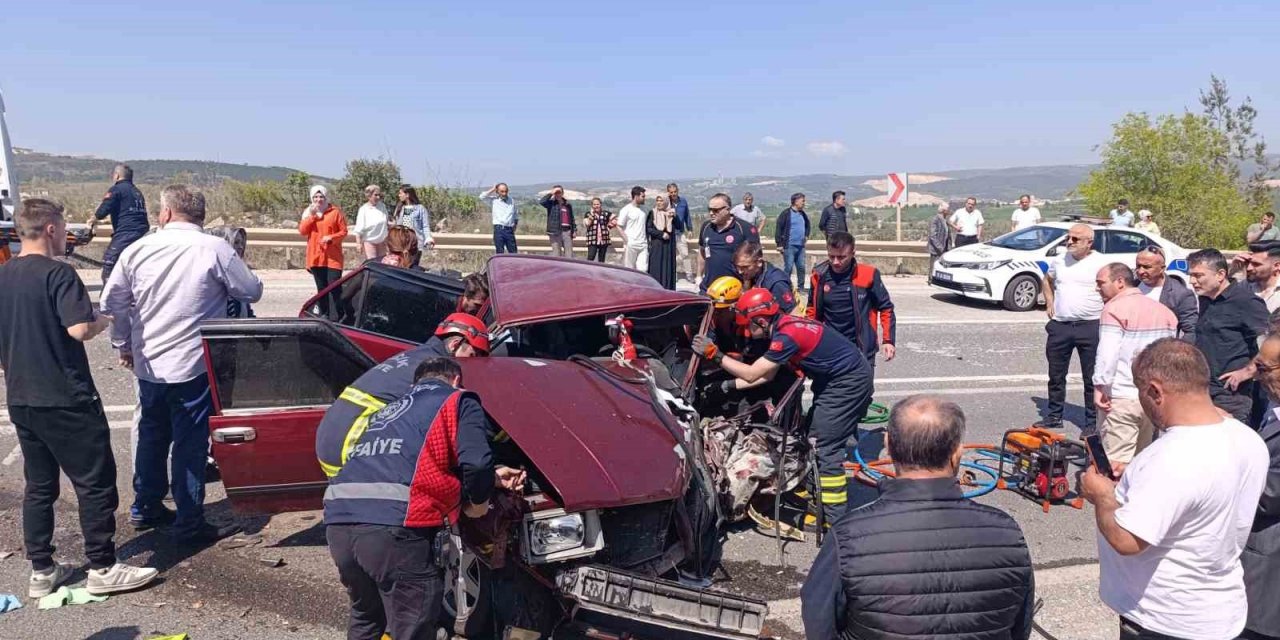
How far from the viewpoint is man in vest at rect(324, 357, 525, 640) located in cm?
Result: 300

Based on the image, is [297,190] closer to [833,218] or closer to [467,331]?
[833,218]

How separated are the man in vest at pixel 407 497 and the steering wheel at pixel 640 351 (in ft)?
7.64

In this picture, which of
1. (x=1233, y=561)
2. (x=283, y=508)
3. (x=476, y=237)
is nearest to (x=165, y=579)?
(x=283, y=508)

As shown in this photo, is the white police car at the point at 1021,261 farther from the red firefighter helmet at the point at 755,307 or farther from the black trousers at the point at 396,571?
the black trousers at the point at 396,571

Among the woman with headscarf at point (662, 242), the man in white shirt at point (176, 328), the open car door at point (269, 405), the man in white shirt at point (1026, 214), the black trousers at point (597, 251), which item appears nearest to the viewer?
the open car door at point (269, 405)

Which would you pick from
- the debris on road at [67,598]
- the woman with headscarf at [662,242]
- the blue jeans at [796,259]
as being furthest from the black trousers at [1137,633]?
the blue jeans at [796,259]

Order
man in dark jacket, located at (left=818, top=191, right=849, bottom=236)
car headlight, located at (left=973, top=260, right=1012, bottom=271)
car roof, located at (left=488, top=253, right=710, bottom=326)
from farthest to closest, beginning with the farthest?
man in dark jacket, located at (left=818, top=191, right=849, bottom=236) → car headlight, located at (left=973, top=260, right=1012, bottom=271) → car roof, located at (left=488, top=253, right=710, bottom=326)

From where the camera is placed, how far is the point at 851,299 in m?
6.64

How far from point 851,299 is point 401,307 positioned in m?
3.25

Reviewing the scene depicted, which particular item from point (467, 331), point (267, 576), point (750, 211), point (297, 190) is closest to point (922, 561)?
point (467, 331)

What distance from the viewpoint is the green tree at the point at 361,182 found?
2184 centimetres

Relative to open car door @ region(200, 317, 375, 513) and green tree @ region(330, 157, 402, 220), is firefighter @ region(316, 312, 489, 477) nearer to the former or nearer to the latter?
open car door @ region(200, 317, 375, 513)

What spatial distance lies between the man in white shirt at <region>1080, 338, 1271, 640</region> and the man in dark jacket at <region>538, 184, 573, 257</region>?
13459 mm

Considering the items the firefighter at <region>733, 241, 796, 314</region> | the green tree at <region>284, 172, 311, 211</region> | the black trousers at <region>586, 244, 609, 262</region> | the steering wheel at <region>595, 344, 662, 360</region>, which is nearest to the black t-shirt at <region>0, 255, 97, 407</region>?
the steering wheel at <region>595, 344, 662, 360</region>
